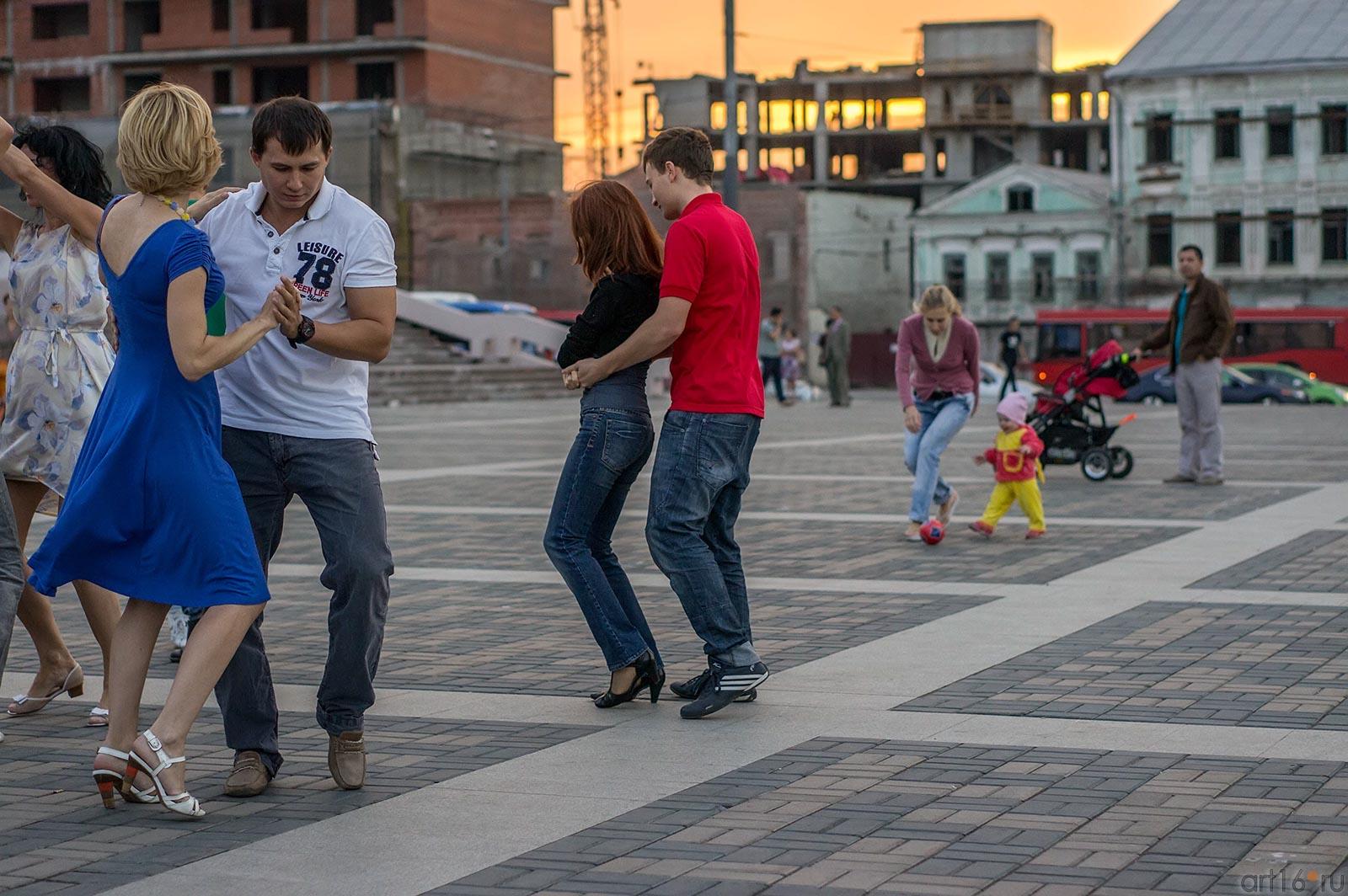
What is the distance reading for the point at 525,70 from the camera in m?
78.7

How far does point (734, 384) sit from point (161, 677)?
234cm

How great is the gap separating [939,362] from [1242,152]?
2253 inches

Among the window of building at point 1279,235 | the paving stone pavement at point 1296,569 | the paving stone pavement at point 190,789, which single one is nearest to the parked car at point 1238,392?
the window of building at point 1279,235

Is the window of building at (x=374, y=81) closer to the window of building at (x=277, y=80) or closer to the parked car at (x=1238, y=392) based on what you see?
the window of building at (x=277, y=80)

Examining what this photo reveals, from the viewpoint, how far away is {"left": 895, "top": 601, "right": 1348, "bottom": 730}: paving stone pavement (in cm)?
625

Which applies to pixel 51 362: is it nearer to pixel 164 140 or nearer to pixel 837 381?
pixel 164 140

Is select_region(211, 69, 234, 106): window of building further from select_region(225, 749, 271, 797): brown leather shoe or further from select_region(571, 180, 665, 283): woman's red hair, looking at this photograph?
select_region(225, 749, 271, 797): brown leather shoe

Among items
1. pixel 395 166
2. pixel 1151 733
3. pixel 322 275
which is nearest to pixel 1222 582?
pixel 1151 733

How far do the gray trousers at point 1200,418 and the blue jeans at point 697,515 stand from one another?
9762mm

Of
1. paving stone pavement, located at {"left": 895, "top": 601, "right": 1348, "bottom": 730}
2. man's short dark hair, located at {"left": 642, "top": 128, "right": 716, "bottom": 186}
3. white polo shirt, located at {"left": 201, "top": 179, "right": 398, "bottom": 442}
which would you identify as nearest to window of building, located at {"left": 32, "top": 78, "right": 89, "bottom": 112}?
paving stone pavement, located at {"left": 895, "top": 601, "right": 1348, "bottom": 730}

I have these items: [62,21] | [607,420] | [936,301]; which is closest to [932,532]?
[936,301]

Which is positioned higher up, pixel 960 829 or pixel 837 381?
pixel 837 381

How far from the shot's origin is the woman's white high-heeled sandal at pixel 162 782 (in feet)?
16.5

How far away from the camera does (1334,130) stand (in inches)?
2559
